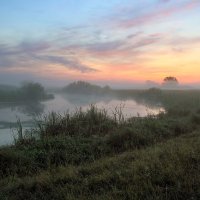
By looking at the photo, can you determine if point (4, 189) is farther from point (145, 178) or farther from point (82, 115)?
point (82, 115)

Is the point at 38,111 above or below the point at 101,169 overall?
above

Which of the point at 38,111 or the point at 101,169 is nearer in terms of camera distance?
the point at 101,169

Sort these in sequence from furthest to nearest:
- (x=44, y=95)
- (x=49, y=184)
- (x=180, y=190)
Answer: (x=44, y=95) → (x=49, y=184) → (x=180, y=190)

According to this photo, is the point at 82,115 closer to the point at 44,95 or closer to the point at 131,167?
the point at 131,167

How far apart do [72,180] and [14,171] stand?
7.83ft

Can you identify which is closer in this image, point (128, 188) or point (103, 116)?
point (128, 188)

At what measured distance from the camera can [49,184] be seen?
613cm

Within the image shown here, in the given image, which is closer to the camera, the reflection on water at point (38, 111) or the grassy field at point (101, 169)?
the grassy field at point (101, 169)

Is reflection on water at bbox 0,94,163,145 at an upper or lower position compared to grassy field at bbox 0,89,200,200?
upper

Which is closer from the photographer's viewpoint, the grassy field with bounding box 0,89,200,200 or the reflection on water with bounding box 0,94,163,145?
the grassy field with bounding box 0,89,200,200

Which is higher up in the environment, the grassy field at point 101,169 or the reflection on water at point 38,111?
the reflection on water at point 38,111

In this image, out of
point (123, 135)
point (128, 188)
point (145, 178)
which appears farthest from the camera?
point (123, 135)

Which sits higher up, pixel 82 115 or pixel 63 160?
pixel 82 115

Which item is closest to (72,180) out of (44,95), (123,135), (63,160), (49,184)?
(49,184)
